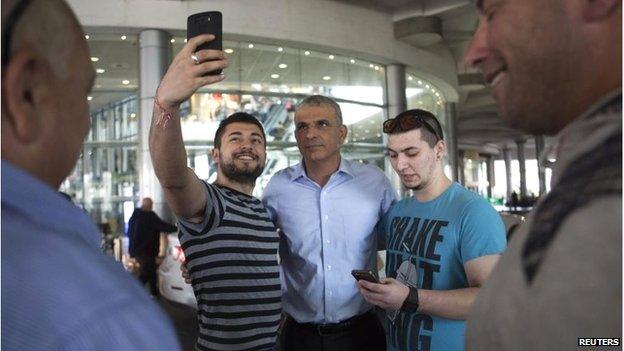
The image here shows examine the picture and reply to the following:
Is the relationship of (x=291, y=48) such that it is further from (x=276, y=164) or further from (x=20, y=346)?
(x=20, y=346)

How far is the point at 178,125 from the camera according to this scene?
179 centimetres

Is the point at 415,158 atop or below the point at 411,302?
atop

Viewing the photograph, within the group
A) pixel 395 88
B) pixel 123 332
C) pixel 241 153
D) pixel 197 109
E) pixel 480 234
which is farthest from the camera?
pixel 395 88

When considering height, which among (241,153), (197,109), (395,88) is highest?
(395,88)

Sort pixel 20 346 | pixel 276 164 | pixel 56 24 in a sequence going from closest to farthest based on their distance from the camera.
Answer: pixel 20 346, pixel 56 24, pixel 276 164

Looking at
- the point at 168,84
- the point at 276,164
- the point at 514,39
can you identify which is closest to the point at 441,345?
the point at 168,84

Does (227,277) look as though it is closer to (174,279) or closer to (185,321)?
(185,321)

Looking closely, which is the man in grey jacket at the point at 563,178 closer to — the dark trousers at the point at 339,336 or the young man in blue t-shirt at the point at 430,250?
the young man in blue t-shirt at the point at 430,250

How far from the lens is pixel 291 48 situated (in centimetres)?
1248

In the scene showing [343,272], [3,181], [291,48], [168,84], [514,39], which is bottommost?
[343,272]

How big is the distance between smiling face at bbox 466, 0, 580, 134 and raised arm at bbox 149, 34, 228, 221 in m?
0.90

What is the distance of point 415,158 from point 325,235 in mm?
596

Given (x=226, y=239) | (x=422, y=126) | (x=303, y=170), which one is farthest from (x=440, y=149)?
(x=226, y=239)

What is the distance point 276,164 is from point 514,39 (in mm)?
11175
